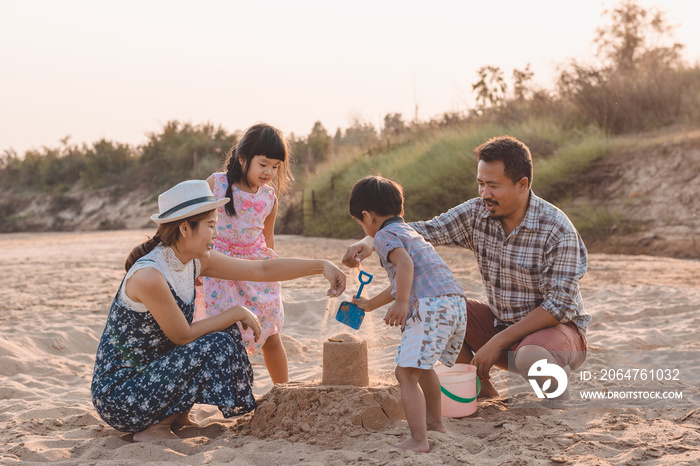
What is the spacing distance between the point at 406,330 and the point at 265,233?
1595 mm

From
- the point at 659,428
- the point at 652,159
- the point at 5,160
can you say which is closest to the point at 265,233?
the point at 659,428

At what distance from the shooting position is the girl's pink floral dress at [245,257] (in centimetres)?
409

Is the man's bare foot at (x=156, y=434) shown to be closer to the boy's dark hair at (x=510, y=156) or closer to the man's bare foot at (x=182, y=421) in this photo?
the man's bare foot at (x=182, y=421)

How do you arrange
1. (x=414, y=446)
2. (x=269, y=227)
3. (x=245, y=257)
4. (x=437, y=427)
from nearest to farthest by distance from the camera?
(x=414, y=446) < (x=437, y=427) < (x=245, y=257) < (x=269, y=227)

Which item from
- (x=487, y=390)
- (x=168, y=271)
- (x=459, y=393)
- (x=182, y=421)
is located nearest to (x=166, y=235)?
(x=168, y=271)

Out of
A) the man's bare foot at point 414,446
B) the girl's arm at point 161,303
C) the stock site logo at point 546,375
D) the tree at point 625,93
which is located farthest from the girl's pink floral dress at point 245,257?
the tree at point 625,93

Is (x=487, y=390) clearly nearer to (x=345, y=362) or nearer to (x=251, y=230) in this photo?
(x=345, y=362)

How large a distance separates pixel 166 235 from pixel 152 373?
0.66 meters

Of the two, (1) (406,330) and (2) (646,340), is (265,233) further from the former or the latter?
(2) (646,340)

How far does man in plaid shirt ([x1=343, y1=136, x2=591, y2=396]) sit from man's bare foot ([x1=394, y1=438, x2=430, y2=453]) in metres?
0.84

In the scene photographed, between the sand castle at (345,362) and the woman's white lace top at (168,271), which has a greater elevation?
the woman's white lace top at (168,271)

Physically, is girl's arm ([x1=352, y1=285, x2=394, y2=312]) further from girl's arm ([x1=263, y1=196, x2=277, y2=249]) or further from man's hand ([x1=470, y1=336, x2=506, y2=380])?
girl's arm ([x1=263, y1=196, x2=277, y2=249])

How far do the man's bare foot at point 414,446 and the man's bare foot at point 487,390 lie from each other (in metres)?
1.11

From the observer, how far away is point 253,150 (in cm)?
410
